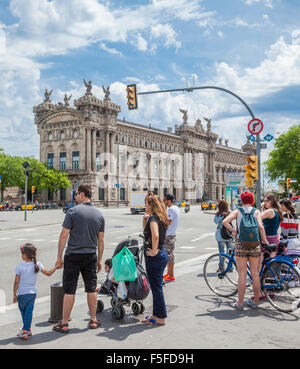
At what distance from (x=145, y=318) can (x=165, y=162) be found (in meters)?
88.5

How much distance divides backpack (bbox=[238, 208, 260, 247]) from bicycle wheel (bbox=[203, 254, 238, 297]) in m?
1.06

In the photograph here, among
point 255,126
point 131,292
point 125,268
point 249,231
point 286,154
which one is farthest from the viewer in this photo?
point 286,154

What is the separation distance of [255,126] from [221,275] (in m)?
8.59

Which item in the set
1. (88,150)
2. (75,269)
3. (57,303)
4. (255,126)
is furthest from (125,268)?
(88,150)

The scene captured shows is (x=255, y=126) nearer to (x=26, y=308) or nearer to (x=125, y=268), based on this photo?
(x=125, y=268)

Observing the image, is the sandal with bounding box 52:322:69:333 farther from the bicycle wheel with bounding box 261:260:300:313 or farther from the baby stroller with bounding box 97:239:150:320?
the bicycle wheel with bounding box 261:260:300:313

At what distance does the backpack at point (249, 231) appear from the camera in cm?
661

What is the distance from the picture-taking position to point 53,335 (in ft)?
18.1

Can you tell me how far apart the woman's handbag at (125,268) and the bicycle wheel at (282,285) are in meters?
2.39

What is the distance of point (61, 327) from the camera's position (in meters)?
5.62

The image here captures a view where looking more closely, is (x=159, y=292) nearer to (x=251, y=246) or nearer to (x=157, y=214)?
(x=157, y=214)

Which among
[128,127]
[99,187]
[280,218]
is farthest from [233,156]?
[280,218]

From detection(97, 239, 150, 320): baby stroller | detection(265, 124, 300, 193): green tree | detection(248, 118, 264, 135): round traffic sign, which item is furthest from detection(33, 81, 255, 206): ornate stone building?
detection(97, 239, 150, 320): baby stroller

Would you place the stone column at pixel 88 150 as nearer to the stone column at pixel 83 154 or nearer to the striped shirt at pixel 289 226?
the stone column at pixel 83 154
